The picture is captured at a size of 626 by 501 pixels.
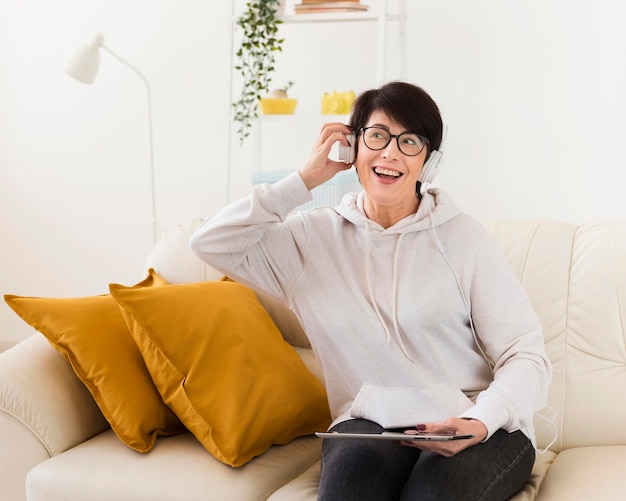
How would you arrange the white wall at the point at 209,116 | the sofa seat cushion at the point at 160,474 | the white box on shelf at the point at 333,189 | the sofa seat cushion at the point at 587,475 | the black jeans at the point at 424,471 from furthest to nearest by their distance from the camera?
1. the white wall at the point at 209,116
2. the white box on shelf at the point at 333,189
3. the sofa seat cushion at the point at 160,474
4. the sofa seat cushion at the point at 587,475
5. the black jeans at the point at 424,471

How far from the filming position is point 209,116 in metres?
3.88

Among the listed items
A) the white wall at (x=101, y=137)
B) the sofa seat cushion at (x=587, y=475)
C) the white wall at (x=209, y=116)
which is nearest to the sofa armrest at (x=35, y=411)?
the sofa seat cushion at (x=587, y=475)

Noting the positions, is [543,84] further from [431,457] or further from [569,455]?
[431,457]

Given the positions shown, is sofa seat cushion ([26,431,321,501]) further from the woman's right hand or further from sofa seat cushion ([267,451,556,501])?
the woman's right hand

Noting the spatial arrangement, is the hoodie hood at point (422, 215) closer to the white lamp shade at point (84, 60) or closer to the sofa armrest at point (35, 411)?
the sofa armrest at point (35, 411)

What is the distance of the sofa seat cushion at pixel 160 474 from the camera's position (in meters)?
1.79

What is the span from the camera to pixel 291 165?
380 cm

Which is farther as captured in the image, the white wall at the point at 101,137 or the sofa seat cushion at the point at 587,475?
the white wall at the point at 101,137

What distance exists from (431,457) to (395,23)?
2.36 metres

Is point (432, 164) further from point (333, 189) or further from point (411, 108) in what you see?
point (333, 189)

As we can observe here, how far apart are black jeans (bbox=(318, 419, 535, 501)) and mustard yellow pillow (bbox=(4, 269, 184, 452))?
46 centimetres

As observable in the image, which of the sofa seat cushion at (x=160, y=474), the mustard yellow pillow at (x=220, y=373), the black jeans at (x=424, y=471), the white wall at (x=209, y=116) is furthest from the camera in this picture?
the white wall at (x=209, y=116)

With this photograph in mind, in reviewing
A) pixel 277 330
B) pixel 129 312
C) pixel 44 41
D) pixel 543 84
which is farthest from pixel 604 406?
pixel 44 41

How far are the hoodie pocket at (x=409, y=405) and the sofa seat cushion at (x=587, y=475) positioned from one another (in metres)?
0.24
